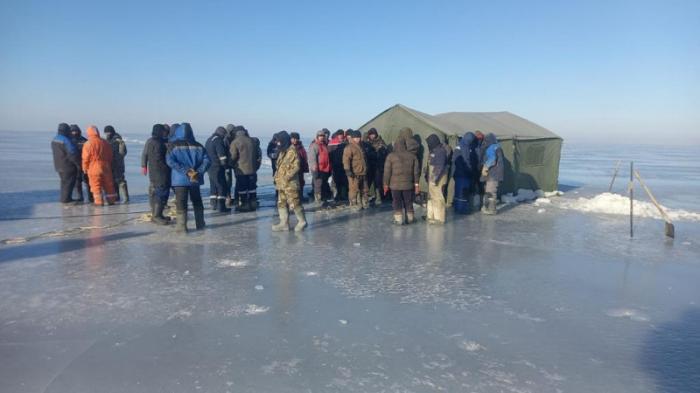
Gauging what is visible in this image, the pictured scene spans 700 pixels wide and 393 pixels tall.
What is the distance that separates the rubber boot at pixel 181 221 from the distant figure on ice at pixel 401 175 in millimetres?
3781

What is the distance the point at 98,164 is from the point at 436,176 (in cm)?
745

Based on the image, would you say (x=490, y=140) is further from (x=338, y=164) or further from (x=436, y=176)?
(x=338, y=164)

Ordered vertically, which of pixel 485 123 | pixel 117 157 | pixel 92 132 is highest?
pixel 485 123

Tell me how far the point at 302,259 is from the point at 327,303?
1675 millimetres

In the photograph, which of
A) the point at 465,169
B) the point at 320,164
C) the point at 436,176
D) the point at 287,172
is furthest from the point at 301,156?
the point at 465,169

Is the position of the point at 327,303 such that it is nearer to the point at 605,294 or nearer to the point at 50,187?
the point at 605,294

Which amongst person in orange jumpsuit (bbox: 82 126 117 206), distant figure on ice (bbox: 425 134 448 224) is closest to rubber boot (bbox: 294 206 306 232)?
distant figure on ice (bbox: 425 134 448 224)

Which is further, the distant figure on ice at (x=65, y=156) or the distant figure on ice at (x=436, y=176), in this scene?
the distant figure on ice at (x=65, y=156)

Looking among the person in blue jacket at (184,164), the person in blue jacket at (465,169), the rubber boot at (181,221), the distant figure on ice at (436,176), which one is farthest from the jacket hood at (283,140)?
the person in blue jacket at (465,169)

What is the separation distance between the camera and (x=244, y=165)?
30.7 feet

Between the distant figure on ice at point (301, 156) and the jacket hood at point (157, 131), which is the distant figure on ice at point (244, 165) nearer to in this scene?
the distant figure on ice at point (301, 156)

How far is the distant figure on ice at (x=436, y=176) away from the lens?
837 centimetres

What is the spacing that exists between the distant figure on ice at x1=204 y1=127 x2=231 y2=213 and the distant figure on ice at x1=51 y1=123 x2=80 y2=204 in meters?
3.19

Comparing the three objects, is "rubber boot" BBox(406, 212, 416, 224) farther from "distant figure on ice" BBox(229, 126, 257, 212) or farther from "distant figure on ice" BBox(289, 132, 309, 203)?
"distant figure on ice" BBox(229, 126, 257, 212)
